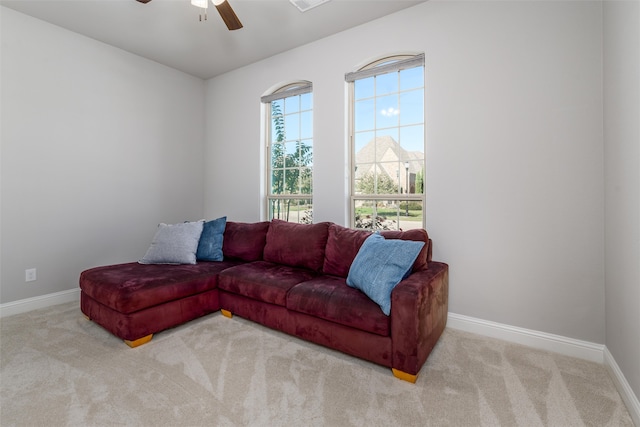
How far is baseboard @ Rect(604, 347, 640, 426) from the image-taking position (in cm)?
150

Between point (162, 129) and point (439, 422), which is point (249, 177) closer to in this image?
point (162, 129)

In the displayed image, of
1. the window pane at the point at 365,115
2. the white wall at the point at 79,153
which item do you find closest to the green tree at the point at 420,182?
the window pane at the point at 365,115

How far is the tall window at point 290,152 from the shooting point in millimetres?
3705

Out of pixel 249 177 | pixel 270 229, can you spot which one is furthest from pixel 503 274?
pixel 249 177

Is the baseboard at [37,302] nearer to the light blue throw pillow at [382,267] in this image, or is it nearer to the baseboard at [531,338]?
the light blue throw pillow at [382,267]

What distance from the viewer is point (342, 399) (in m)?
1.66

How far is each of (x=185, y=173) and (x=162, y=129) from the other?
674 mm

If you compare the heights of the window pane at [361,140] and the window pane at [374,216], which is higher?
the window pane at [361,140]

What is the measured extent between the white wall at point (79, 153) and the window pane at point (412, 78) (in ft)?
10.4

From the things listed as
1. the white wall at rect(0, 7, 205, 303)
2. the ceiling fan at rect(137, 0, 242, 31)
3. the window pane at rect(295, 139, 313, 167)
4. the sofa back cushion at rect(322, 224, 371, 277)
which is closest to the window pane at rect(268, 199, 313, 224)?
the window pane at rect(295, 139, 313, 167)

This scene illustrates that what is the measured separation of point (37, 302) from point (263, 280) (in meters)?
2.49

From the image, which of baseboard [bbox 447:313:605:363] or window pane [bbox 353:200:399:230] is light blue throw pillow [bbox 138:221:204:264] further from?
baseboard [bbox 447:313:605:363]

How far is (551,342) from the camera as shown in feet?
7.25

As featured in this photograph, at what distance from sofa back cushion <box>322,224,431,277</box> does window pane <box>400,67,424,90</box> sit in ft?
4.94
